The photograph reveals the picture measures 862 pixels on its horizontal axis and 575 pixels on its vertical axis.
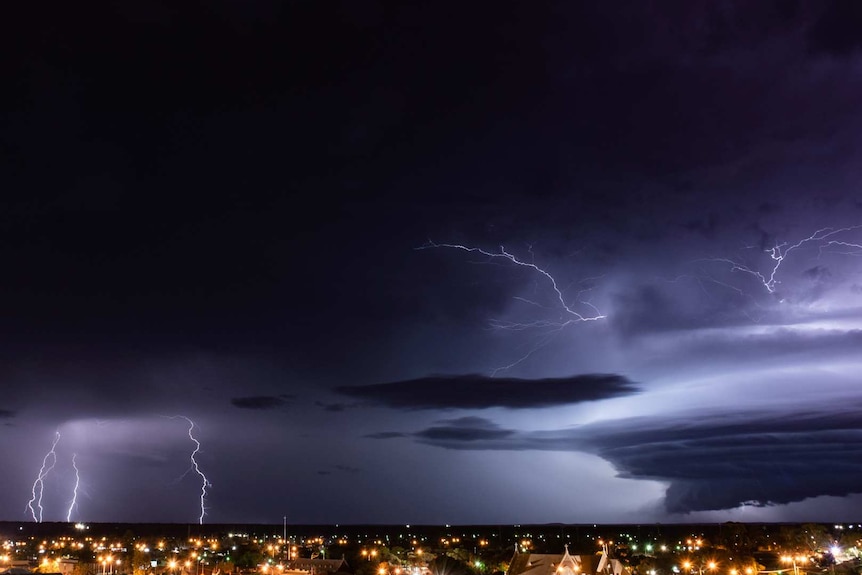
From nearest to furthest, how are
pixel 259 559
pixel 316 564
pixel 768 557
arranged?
pixel 316 564 < pixel 768 557 < pixel 259 559

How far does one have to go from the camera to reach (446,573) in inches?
1558

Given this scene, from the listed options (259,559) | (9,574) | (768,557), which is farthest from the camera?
(259,559)

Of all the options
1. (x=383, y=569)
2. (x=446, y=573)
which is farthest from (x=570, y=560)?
(x=383, y=569)

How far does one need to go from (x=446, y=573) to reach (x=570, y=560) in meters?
7.12

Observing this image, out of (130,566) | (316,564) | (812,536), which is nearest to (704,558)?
(812,536)

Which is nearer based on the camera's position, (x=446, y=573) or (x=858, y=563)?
(x=858, y=563)

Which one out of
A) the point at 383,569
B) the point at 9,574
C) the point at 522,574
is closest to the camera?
the point at 9,574

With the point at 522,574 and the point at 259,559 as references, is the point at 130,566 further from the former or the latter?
the point at 522,574

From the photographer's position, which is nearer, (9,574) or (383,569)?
(9,574)

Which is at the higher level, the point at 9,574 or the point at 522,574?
the point at 9,574

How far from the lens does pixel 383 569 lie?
42219mm

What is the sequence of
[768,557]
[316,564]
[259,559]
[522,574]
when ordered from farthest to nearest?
1. [259,559]
2. [768,557]
3. [316,564]
4. [522,574]

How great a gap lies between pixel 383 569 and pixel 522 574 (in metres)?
9.18

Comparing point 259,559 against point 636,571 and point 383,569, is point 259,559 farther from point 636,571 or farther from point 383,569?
point 636,571
